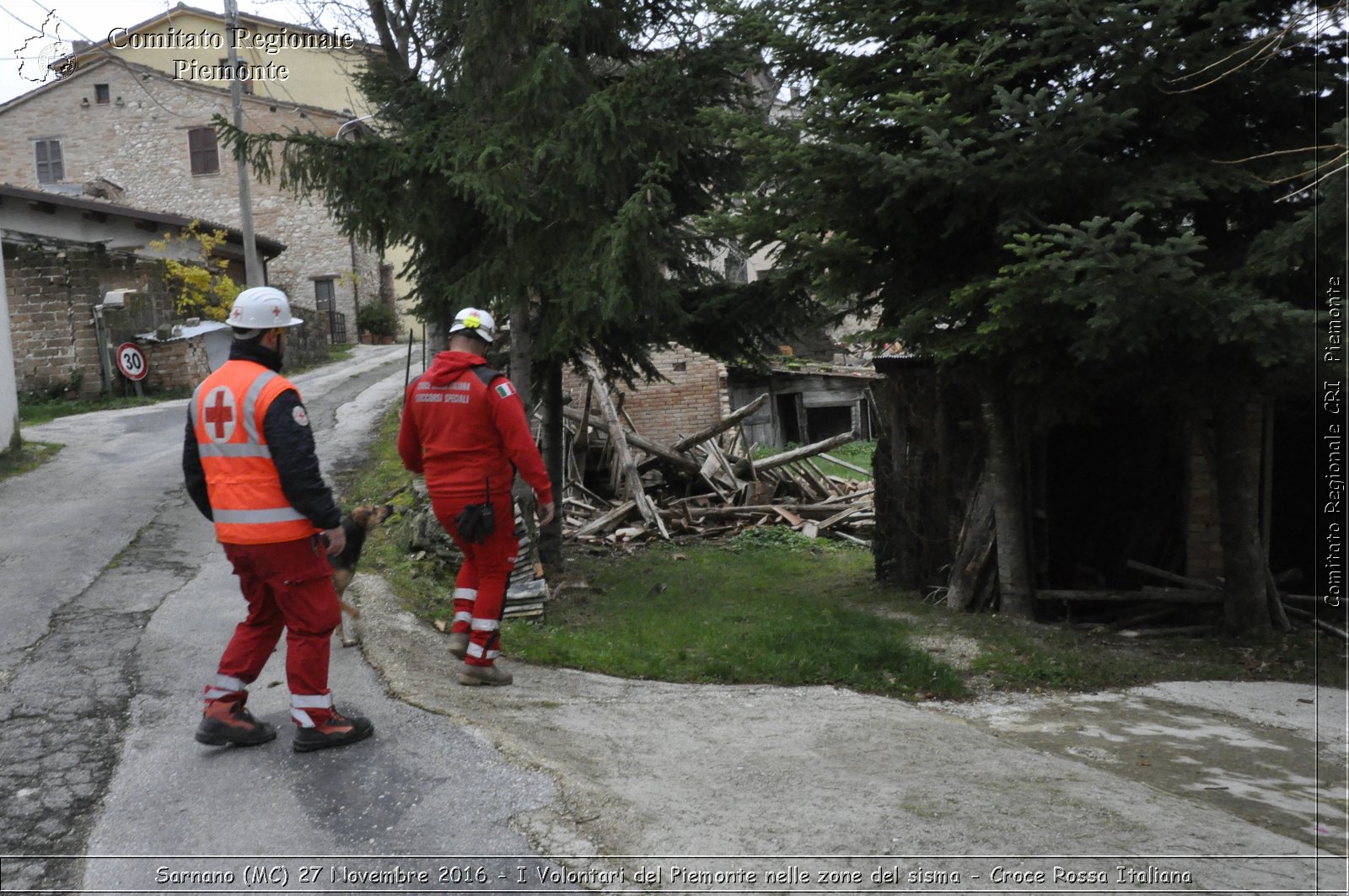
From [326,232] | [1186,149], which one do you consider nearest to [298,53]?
[326,232]

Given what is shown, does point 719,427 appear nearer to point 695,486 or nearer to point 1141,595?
Answer: point 695,486

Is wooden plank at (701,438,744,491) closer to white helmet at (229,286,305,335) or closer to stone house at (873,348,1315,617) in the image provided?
stone house at (873,348,1315,617)

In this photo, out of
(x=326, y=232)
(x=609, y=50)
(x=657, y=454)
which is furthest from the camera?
(x=326, y=232)

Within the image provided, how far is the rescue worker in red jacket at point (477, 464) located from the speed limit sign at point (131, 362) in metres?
18.0

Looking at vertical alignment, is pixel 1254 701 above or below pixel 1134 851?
below

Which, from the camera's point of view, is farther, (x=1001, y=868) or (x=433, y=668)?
(x=433, y=668)

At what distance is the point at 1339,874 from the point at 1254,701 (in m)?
Answer: 3.07

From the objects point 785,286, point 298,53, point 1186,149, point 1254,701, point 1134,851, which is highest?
point 298,53

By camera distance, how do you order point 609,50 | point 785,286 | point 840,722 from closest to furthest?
point 840,722 < point 785,286 < point 609,50

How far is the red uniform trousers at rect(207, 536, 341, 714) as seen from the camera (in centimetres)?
480

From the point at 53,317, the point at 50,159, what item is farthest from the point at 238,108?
the point at 50,159

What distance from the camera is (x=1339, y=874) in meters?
4.06

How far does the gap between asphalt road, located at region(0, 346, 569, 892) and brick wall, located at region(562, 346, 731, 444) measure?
16648 millimetres

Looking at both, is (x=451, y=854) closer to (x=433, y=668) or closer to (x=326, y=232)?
(x=433, y=668)
